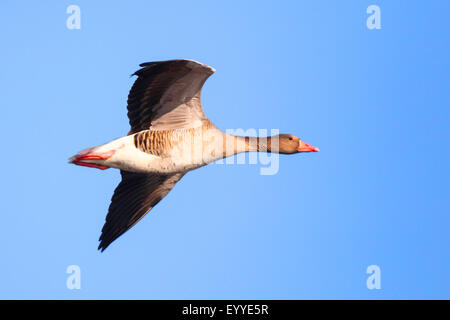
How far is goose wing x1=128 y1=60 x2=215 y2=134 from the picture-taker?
11.3 m

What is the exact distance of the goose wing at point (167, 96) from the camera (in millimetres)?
11320

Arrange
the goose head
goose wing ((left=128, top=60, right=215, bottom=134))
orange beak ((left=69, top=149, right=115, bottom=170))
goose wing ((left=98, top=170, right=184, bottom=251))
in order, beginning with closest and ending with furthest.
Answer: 1. goose wing ((left=128, top=60, right=215, bottom=134))
2. orange beak ((left=69, top=149, right=115, bottom=170))
3. the goose head
4. goose wing ((left=98, top=170, right=184, bottom=251))

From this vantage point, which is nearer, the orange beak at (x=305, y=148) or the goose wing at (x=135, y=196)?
the orange beak at (x=305, y=148)

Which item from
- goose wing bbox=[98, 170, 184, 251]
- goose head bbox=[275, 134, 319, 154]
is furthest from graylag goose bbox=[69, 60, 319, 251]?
goose wing bbox=[98, 170, 184, 251]

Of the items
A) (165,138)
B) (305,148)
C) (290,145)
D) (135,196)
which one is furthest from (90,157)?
(305,148)

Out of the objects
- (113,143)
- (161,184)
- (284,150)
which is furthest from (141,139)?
(284,150)

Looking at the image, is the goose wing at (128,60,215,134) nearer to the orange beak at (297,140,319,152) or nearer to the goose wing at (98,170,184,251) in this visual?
the goose wing at (98,170,184,251)

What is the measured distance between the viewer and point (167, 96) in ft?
38.8

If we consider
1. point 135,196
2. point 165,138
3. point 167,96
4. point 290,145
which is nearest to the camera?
point 167,96

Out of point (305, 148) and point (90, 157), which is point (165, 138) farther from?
point (305, 148)

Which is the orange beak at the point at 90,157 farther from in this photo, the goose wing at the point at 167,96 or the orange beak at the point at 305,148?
the orange beak at the point at 305,148

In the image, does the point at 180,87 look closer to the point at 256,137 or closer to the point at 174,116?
the point at 174,116

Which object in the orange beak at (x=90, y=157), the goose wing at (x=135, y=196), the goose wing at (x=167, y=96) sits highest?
the goose wing at (x=167, y=96)

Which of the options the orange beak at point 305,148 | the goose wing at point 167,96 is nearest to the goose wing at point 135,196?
the goose wing at point 167,96
